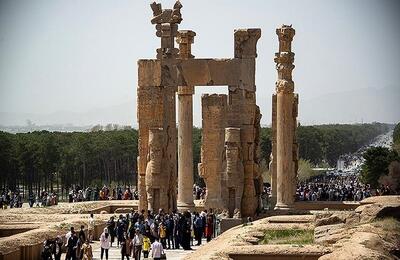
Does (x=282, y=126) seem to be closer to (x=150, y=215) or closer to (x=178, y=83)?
(x=178, y=83)

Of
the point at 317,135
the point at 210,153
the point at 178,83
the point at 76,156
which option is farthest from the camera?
the point at 317,135

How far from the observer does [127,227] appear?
32.6 metres

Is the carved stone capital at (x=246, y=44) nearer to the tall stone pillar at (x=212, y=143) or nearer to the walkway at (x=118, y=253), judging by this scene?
the tall stone pillar at (x=212, y=143)

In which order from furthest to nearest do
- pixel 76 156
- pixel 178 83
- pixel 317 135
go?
1. pixel 317 135
2. pixel 76 156
3. pixel 178 83

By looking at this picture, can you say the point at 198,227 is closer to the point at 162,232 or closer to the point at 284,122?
the point at 162,232

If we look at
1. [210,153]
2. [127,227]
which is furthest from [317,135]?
[127,227]

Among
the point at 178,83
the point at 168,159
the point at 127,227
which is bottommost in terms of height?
the point at 127,227

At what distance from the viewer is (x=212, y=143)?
41219mm

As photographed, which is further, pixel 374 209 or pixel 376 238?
pixel 374 209

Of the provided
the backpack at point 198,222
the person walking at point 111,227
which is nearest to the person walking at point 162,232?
the backpack at point 198,222

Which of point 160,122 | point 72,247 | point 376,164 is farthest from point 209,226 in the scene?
point 376,164

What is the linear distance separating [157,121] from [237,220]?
5.04 m

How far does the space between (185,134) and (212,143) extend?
3.00 m

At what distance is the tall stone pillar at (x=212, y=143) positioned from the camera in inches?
1588
